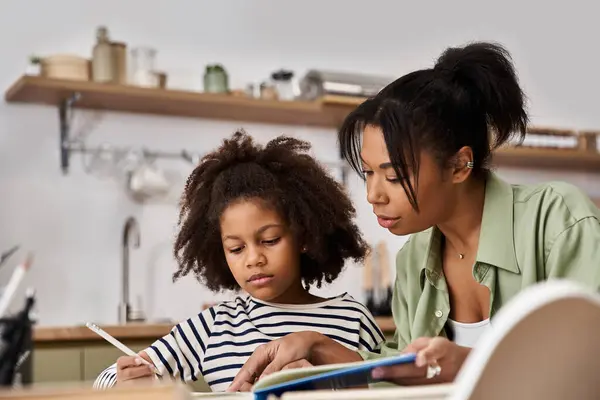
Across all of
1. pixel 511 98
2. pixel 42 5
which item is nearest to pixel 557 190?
pixel 511 98

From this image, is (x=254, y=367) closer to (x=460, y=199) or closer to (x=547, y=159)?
(x=460, y=199)

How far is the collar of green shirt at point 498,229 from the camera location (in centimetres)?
144

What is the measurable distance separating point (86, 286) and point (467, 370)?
2898mm

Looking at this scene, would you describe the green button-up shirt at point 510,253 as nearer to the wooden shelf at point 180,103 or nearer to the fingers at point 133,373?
the fingers at point 133,373

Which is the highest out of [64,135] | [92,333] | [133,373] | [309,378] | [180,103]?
[180,103]

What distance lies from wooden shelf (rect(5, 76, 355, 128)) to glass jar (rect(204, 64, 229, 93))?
7 centimetres

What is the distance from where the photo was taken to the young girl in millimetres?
1539

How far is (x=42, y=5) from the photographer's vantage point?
3.40m

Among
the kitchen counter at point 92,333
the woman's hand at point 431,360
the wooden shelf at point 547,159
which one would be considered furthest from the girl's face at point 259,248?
the wooden shelf at point 547,159

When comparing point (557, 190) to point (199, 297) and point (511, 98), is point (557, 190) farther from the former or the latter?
point (199, 297)

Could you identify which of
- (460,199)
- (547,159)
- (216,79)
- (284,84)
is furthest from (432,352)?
(547,159)

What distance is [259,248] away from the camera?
1.56 m

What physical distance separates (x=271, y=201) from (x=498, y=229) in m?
0.42

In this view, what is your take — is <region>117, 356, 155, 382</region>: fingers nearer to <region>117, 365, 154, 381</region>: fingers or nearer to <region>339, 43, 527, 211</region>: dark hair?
<region>117, 365, 154, 381</region>: fingers
